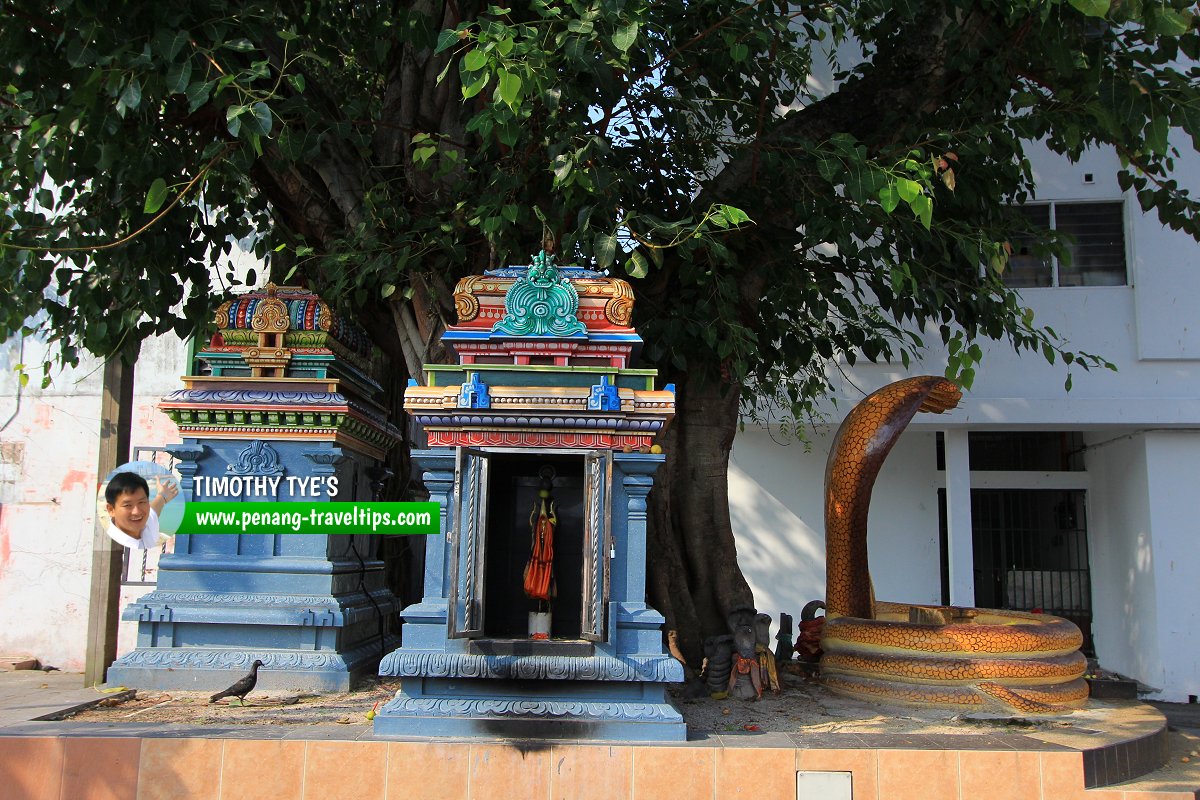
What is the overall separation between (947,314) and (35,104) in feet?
22.1

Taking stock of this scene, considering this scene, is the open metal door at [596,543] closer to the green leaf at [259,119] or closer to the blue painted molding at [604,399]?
the blue painted molding at [604,399]

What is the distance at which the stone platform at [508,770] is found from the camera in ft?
17.7

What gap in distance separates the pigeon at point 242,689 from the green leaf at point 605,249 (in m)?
3.74

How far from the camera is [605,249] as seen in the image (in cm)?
593

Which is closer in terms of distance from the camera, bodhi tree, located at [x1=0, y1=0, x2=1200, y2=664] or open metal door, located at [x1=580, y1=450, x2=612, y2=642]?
open metal door, located at [x1=580, y1=450, x2=612, y2=642]

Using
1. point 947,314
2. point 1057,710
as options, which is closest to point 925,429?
point 947,314

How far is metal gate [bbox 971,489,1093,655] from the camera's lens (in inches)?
480

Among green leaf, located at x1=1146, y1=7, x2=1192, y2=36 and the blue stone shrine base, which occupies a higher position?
green leaf, located at x1=1146, y1=7, x2=1192, y2=36

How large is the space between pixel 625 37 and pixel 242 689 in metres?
4.90

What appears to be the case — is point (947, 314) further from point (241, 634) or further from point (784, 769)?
point (241, 634)

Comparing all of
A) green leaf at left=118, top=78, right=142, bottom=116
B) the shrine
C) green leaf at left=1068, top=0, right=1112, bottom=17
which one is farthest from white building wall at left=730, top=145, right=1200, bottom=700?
green leaf at left=118, top=78, right=142, bottom=116

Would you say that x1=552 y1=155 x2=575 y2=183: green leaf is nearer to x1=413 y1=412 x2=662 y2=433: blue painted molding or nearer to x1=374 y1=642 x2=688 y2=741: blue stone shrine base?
x1=413 y1=412 x2=662 y2=433: blue painted molding

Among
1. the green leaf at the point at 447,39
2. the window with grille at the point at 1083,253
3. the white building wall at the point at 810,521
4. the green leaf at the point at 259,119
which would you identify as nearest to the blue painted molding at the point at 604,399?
the green leaf at the point at 447,39

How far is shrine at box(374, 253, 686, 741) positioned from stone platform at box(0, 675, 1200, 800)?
176 mm
